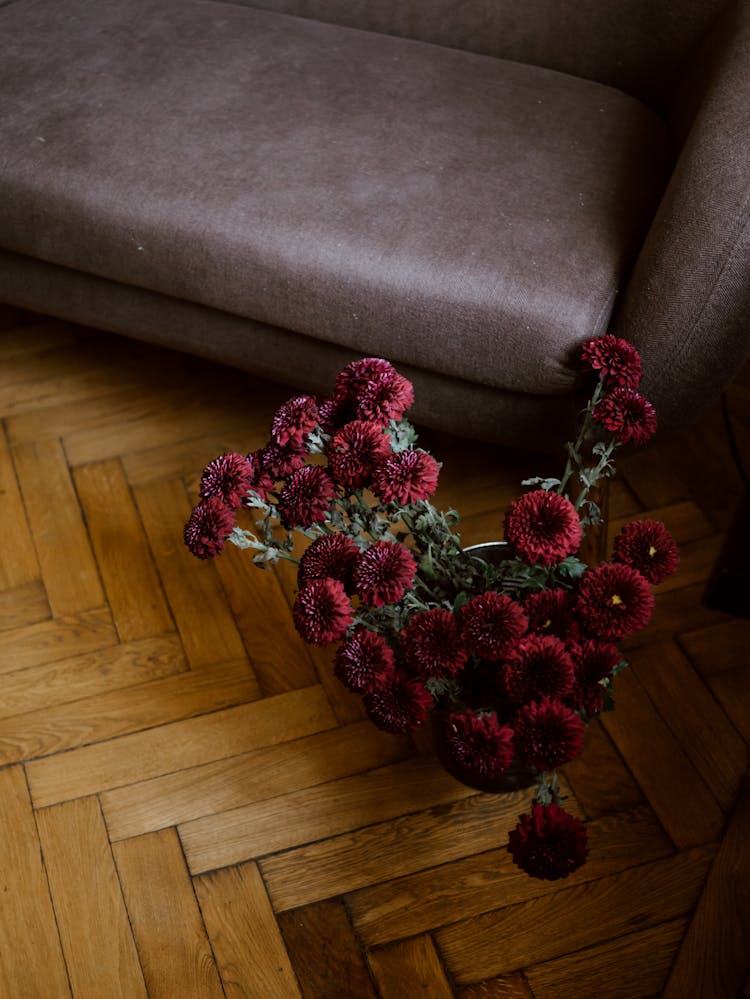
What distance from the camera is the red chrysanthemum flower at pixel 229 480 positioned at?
2.29 feet

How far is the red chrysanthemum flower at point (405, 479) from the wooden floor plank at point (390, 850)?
407mm

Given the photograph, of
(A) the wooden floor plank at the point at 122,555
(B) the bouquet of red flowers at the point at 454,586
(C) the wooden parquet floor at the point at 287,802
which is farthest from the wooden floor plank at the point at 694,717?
(A) the wooden floor plank at the point at 122,555

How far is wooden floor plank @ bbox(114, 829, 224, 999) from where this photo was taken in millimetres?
821

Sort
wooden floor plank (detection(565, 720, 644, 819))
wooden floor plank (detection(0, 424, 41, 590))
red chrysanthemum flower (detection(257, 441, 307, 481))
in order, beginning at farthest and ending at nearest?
wooden floor plank (detection(0, 424, 41, 590)) < wooden floor plank (detection(565, 720, 644, 819)) < red chrysanthemum flower (detection(257, 441, 307, 481))

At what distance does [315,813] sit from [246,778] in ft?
0.27

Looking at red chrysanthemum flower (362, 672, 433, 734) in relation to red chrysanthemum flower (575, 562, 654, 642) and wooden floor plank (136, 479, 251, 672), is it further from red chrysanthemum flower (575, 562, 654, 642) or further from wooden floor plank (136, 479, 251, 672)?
wooden floor plank (136, 479, 251, 672)

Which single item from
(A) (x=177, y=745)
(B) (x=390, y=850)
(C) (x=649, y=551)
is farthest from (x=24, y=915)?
(C) (x=649, y=551)

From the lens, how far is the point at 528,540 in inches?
Result: 25.2

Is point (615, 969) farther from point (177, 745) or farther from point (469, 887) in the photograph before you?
point (177, 745)

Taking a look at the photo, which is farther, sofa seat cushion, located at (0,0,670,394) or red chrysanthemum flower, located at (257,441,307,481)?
sofa seat cushion, located at (0,0,670,394)

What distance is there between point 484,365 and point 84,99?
2.06 ft

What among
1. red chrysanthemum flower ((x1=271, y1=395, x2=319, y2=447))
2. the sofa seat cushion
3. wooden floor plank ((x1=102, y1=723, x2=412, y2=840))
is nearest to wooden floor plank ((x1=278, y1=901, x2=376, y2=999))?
wooden floor plank ((x1=102, y1=723, x2=412, y2=840))

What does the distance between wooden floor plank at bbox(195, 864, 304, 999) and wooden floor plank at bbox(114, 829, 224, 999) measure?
10mm

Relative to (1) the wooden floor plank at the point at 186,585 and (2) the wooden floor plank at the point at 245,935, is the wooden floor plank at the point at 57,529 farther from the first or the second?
(2) the wooden floor plank at the point at 245,935
